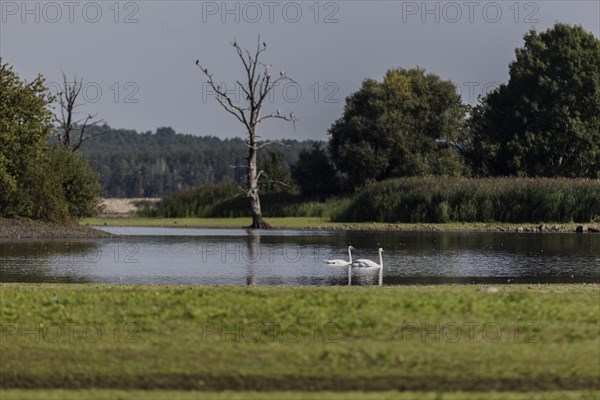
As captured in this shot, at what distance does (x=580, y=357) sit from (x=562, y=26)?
70.8m

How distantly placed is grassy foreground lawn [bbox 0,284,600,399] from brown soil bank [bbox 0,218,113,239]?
34185 millimetres

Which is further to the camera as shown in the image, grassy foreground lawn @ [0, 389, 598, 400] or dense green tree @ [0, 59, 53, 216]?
dense green tree @ [0, 59, 53, 216]

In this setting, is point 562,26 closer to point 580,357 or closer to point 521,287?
point 521,287

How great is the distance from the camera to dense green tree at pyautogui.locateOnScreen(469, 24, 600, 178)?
80.4m

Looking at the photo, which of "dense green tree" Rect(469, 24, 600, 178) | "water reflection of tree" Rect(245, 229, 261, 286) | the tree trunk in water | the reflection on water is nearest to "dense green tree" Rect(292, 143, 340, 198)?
"dense green tree" Rect(469, 24, 600, 178)

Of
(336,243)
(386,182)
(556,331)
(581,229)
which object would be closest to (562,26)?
(386,182)

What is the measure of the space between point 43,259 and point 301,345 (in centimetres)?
2258

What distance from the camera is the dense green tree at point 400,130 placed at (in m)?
83.3

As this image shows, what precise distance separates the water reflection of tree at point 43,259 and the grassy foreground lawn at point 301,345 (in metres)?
11.8

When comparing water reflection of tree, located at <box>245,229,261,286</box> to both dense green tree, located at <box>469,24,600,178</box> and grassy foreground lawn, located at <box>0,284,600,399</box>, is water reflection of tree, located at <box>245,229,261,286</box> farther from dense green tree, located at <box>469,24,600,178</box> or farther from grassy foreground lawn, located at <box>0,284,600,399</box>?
dense green tree, located at <box>469,24,600,178</box>

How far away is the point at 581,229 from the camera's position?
58406 millimetres

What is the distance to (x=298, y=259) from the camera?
38000 millimetres

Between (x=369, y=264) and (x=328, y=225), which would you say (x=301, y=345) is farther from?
(x=328, y=225)

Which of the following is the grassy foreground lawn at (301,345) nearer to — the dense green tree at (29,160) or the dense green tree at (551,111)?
the dense green tree at (29,160)
